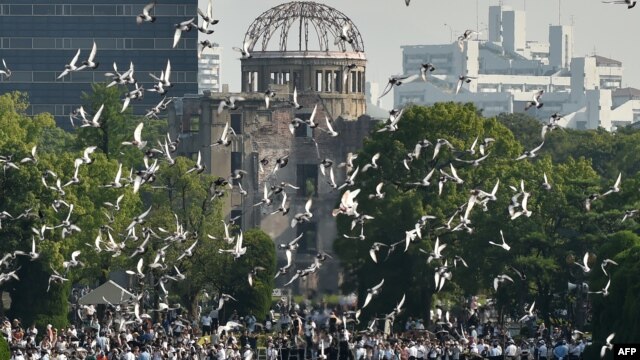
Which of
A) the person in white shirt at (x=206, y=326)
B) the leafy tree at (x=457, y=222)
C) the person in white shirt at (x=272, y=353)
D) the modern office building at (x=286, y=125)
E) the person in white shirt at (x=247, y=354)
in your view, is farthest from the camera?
the modern office building at (x=286, y=125)

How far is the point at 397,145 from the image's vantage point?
13300cm

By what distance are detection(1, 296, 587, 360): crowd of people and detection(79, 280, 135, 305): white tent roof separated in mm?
771

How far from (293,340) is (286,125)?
72.2 meters

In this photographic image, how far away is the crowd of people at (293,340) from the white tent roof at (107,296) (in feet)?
2.53

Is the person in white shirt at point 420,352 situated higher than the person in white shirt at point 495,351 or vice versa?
the person in white shirt at point 495,351

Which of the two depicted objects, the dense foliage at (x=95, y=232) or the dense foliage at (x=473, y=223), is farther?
the dense foliage at (x=95, y=232)

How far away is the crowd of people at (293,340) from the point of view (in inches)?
4040

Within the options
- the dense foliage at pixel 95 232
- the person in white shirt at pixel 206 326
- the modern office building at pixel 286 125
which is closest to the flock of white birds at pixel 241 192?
the dense foliage at pixel 95 232

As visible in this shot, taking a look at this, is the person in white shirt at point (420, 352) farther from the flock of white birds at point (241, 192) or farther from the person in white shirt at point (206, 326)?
the person in white shirt at point (206, 326)

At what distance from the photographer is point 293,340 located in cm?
11312

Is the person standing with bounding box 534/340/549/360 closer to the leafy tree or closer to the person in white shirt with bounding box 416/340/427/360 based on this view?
the person in white shirt with bounding box 416/340/427/360

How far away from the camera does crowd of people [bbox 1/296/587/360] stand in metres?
103

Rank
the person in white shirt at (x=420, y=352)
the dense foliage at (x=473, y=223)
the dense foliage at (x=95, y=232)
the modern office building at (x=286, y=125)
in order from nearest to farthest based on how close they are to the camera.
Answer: the person in white shirt at (x=420, y=352), the dense foliage at (x=473, y=223), the dense foliage at (x=95, y=232), the modern office building at (x=286, y=125)

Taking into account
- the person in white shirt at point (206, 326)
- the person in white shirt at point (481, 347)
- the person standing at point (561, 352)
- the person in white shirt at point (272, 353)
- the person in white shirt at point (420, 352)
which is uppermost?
the person standing at point (561, 352)
